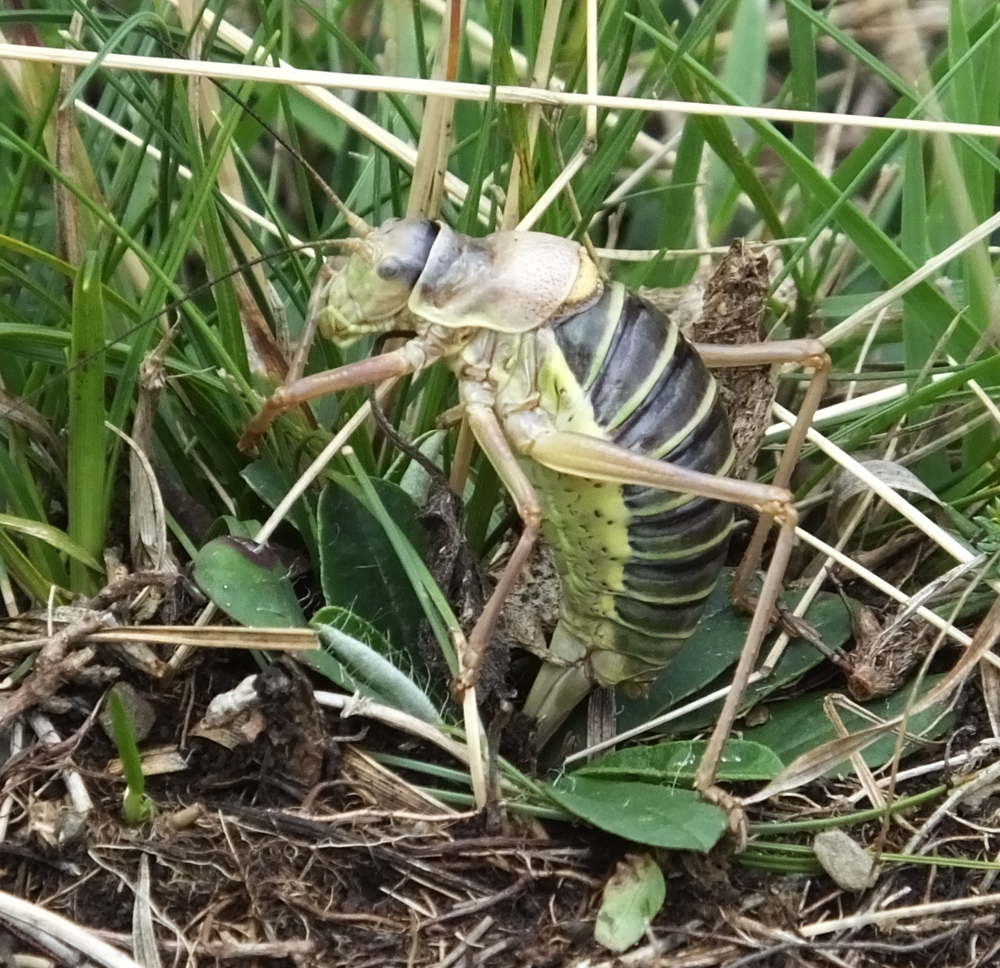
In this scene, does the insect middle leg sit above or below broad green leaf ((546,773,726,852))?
above

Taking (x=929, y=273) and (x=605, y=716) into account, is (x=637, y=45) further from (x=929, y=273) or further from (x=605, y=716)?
(x=605, y=716)

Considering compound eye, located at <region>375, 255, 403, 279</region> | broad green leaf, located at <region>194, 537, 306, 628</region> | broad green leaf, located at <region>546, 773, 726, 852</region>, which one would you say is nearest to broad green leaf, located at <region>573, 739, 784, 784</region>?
broad green leaf, located at <region>546, 773, 726, 852</region>

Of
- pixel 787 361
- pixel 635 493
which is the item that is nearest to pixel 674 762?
pixel 635 493

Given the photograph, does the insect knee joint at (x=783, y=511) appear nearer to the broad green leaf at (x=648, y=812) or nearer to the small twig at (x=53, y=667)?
the broad green leaf at (x=648, y=812)

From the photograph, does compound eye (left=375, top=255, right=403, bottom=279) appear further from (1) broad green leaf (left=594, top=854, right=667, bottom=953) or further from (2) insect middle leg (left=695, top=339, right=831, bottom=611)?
(1) broad green leaf (left=594, top=854, right=667, bottom=953)

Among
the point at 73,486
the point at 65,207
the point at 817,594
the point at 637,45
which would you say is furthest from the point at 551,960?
the point at 637,45

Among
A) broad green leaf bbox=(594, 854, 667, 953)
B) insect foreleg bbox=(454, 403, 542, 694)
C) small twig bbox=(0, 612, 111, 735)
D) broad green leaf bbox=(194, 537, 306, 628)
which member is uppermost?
insect foreleg bbox=(454, 403, 542, 694)
